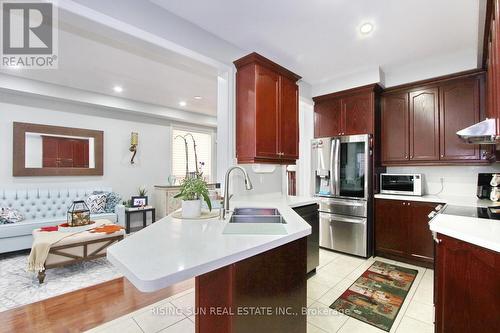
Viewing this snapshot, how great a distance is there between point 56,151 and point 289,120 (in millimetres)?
4172

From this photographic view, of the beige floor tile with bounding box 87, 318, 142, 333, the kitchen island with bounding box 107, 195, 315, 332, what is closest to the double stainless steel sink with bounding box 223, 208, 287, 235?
the kitchen island with bounding box 107, 195, 315, 332

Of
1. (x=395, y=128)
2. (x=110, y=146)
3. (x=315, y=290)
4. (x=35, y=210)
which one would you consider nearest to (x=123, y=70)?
(x=110, y=146)

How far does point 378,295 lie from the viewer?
2385 millimetres

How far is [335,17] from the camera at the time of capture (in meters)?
2.26

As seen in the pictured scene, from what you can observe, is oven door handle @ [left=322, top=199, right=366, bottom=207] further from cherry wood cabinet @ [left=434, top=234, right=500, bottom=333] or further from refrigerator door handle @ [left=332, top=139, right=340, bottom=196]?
cherry wood cabinet @ [left=434, top=234, right=500, bottom=333]

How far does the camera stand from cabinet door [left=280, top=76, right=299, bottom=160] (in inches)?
112

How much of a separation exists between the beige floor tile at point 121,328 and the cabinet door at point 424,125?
3734 millimetres

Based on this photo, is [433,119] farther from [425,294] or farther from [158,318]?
[158,318]

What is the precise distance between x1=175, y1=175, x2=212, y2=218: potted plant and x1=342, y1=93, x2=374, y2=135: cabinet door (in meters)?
2.65

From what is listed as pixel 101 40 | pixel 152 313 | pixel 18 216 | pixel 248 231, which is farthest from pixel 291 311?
pixel 18 216

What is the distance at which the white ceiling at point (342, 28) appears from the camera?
82.7 inches

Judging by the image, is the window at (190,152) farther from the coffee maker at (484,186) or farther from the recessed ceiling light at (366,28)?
the coffee maker at (484,186)

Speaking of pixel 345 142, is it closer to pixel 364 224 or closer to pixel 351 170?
pixel 351 170

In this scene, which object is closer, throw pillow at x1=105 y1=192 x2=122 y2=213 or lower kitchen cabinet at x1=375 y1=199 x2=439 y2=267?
lower kitchen cabinet at x1=375 y1=199 x2=439 y2=267
